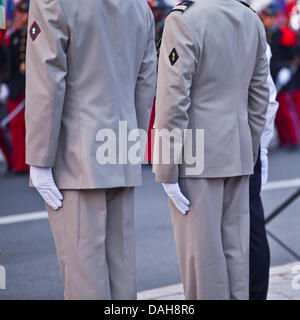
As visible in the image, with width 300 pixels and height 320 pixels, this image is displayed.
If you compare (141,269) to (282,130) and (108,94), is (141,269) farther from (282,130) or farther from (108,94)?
(282,130)

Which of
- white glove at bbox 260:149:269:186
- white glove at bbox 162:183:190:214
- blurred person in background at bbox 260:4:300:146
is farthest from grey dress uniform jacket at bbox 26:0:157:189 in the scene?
blurred person in background at bbox 260:4:300:146

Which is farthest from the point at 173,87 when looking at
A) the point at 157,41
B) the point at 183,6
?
the point at 157,41

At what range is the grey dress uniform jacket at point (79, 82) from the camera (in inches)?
117

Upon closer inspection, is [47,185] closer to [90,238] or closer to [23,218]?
[90,238]

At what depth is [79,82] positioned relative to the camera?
305 cm

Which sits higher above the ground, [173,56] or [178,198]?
[173,56]

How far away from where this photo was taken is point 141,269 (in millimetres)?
5273

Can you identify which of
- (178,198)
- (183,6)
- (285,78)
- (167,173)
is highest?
(183,6)

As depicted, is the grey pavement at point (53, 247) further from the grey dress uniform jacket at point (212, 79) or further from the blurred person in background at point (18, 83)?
the grey dress uniform jacket at point (212, 79)

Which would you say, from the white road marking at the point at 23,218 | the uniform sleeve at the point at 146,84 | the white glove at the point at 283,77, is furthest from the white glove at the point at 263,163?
the white glove at the point at 283,77

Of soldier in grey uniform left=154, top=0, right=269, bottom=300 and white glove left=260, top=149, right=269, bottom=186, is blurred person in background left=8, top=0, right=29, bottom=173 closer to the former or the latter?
white glove left=260, top=149, right=269, bottom=186

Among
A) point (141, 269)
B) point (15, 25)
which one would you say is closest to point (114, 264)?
point (141, 269)

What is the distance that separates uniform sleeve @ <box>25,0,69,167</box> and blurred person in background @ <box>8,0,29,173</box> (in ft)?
20.9

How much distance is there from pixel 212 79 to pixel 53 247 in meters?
2.86
